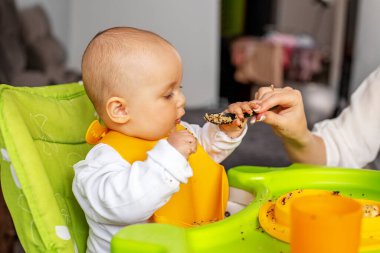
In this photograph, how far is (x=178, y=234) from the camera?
711 mm

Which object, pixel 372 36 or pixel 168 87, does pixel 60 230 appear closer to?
pixel 168 87

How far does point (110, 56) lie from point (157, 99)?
0.10 metres

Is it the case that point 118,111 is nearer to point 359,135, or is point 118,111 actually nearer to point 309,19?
point 359,135

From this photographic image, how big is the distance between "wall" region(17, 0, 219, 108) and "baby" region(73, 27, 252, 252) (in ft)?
10.0

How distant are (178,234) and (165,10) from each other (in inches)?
134

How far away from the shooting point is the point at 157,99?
2.89 ft

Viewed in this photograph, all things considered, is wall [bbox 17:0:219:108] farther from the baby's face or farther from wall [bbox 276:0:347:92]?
the baby's face

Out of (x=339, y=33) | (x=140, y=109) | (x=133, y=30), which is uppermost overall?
(x=133, y=30)

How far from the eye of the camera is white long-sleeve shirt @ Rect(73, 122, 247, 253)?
0.76 metres

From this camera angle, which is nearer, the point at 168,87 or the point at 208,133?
the point at 168,87

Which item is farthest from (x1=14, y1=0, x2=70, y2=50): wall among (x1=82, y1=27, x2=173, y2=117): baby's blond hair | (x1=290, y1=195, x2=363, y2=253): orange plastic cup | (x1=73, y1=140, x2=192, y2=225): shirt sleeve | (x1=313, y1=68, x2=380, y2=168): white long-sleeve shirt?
(x1=290, y1=195, x2=363, y2=253): orange plastic cup

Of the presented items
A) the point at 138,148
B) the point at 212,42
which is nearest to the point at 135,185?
the point at 138,148

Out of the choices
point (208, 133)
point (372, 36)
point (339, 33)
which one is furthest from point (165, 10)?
point (208, 133)

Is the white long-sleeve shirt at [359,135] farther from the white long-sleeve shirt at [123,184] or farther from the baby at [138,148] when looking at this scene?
the white long-sleeve shirt at [123,184]
